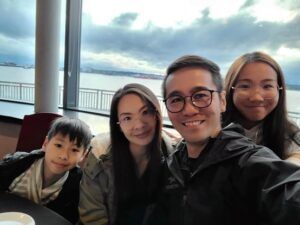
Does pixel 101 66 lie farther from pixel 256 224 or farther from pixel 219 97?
pixel 256 224

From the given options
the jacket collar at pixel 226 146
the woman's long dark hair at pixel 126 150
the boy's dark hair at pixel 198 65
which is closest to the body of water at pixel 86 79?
the woman's long dark hair at pixel 126 150

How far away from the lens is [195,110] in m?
0.96

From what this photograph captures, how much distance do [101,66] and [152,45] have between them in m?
0.65

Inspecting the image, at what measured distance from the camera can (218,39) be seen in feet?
7.57

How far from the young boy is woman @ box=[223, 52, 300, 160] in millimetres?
846

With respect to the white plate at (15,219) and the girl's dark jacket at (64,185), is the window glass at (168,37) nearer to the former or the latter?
the girl's dark jacket at (64,185)

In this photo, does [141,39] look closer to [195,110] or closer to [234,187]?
[195,110]

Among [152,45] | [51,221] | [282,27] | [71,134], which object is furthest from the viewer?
[152,45]

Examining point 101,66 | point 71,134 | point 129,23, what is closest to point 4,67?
point 101,66

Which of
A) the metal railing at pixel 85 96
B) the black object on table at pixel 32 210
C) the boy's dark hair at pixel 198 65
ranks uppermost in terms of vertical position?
the boy's dark hair at pixel 198 65

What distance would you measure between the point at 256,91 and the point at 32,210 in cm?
112

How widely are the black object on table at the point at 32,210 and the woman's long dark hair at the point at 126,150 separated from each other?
0.30 metres

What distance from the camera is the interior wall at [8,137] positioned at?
2891 mm

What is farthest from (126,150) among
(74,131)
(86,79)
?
(86,79)
